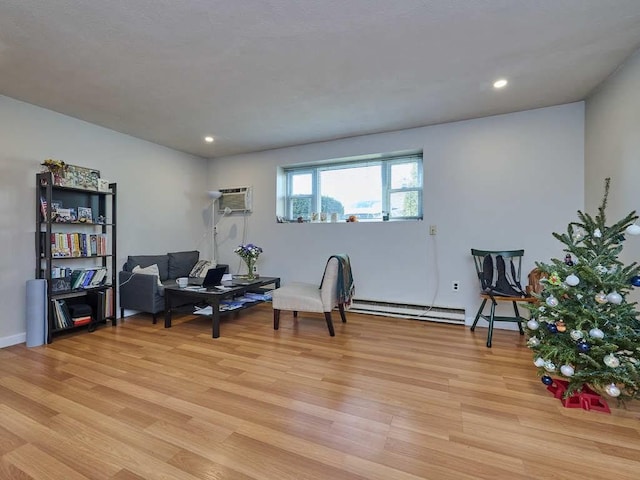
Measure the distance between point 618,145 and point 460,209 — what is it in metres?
1.44

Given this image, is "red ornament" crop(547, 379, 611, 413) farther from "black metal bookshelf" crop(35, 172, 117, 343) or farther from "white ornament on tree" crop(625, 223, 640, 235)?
"black metal bookshelf" crop(35, 172, 117, 343)

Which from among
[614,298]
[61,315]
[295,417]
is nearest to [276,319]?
[295,417]

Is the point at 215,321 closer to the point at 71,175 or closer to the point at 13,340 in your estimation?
the point at 13,340

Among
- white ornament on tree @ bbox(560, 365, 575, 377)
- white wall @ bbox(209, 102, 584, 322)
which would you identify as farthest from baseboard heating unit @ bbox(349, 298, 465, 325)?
white ornament on tree @ bbox(560, 365, 575, 377)

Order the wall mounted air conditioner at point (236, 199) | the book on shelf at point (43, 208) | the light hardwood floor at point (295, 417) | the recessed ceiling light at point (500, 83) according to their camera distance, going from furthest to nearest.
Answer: the wall mounted air conditioner at point (236, 199) → the book on shelf at point (43, 208) → the recessed ceiling light at point (500, 83) → the light hardwood floor at point (295, 417)

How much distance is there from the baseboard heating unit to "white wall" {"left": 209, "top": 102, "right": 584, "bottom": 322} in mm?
85

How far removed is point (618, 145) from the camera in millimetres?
2453

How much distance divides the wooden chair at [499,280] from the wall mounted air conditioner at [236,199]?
334 cm

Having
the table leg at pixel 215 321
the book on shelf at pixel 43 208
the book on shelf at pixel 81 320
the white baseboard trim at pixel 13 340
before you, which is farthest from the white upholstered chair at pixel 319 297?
the white baseboard trim at pixel 13 340

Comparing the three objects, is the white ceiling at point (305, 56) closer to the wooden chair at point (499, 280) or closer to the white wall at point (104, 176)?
the white wall at point (104, 176)

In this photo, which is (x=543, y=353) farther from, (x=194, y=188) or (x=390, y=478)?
(x=194, y=188)

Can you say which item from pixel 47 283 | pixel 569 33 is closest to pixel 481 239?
pixel 569 33

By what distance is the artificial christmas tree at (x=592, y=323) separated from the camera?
1700 millimetres

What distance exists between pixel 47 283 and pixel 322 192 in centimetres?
337
